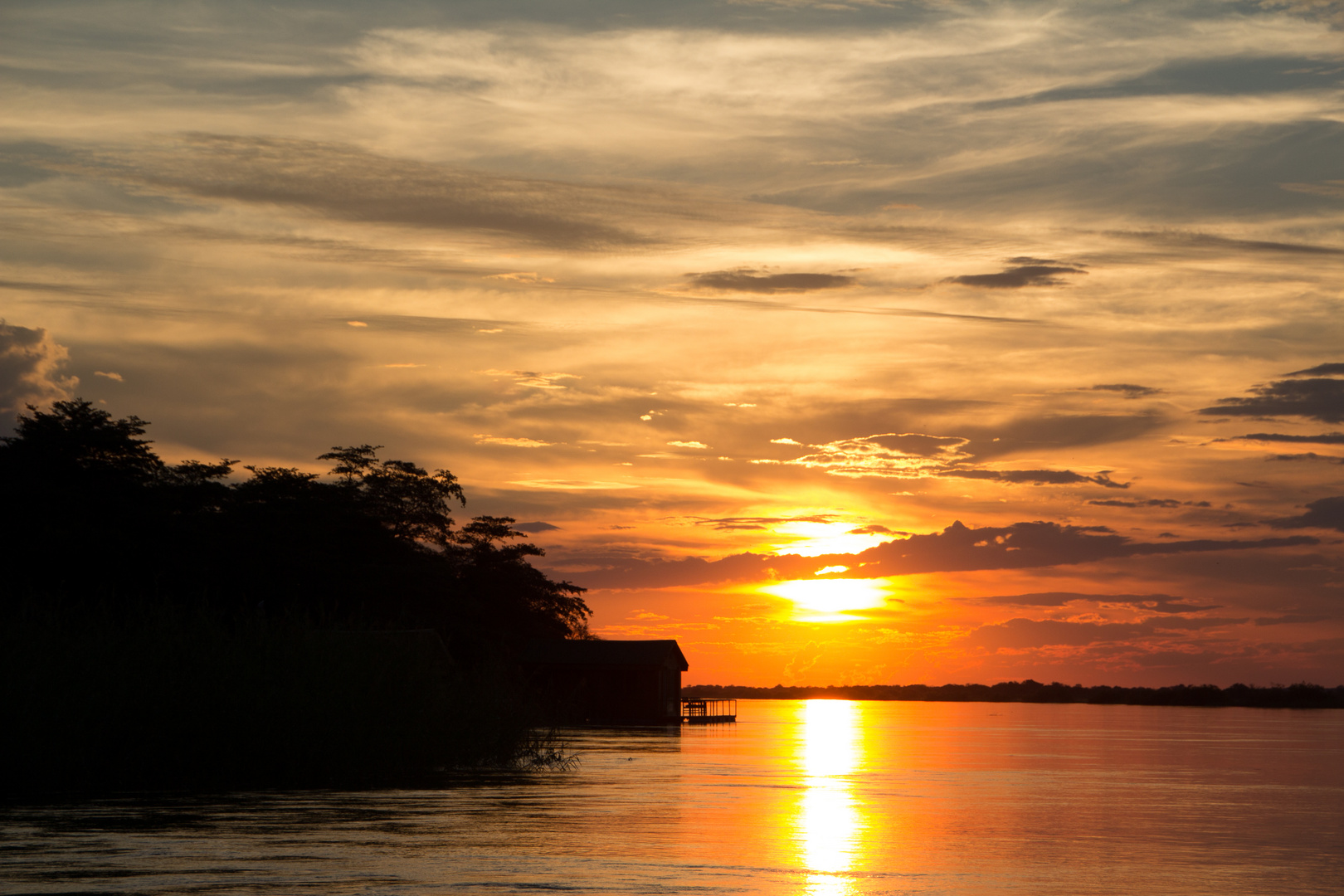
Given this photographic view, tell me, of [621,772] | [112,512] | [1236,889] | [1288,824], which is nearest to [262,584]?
[112,512]

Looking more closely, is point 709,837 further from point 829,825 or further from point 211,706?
point 211,706

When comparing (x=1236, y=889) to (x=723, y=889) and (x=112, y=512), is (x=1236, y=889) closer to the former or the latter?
(x=723, y=889)

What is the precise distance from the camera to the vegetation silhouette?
27.7 meters

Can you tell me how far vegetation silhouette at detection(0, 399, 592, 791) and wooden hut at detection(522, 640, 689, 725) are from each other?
12.1ft

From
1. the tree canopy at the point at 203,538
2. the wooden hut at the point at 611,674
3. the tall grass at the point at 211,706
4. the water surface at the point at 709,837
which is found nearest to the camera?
the water surface at the point at 709,837

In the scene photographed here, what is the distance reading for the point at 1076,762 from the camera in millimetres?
47500

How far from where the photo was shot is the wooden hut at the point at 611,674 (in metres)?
84.0

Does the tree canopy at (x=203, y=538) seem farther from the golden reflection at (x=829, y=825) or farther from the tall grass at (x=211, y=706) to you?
the golden reflection at (x=829, y=825)

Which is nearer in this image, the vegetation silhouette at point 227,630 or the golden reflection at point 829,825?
the golden reflection at point 829,825

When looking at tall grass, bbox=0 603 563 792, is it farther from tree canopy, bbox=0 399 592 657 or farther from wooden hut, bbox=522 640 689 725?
wooden hut, bbox=522 640 689 725

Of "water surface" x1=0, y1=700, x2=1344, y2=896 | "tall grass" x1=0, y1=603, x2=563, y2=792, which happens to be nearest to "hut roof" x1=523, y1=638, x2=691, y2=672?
"water surface" x1=0, y1=700, x2=1344, y2=896

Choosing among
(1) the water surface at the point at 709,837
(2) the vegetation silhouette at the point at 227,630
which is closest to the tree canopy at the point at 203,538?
(2) the vegetation silhouette at the point at 227,630

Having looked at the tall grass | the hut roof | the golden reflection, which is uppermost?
the hut roof

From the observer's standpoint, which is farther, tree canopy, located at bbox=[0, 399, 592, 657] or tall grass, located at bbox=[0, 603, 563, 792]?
tree canopy, located at bbox=[0, 399, 592, 657]
